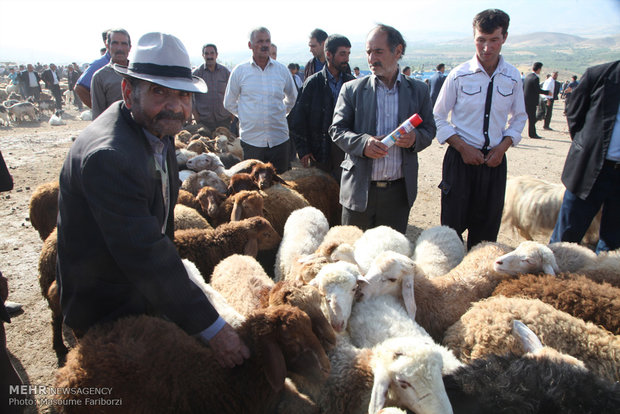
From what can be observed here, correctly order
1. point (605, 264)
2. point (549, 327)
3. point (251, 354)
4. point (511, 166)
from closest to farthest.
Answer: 1. point (251, 354)
2. point (549, 327)
3. point (605, 264)
4. point (511, 166)

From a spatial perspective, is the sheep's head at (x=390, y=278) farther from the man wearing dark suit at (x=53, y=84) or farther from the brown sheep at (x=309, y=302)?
the man wearing dark suit at (x=53, y=84)

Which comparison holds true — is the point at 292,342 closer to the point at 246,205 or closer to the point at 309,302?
the point at 309,302

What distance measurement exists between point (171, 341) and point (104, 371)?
1.11 ft

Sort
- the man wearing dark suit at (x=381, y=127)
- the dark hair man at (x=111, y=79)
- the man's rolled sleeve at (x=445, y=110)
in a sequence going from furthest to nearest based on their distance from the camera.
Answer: the dark hair man at (x=111, y=79), the man's rolled sleeve at (x=445, y=110), the man wearing dark suit at (x=381, y=127)

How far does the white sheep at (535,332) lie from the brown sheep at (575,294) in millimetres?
135

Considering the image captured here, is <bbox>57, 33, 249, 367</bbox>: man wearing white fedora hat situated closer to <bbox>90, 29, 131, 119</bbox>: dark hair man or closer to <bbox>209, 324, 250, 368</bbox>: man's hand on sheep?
<bbox>209, 324, 250, 368</bbox>: man's hand on sheep

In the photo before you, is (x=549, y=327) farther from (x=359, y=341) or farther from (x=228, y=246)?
(x=228, y=246)

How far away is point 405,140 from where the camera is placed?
145 inches

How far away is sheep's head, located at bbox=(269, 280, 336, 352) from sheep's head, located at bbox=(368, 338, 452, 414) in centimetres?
36

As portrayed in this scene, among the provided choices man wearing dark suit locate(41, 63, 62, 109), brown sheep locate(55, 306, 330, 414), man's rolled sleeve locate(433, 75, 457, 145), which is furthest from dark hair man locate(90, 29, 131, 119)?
man wearing dark suit locate(41, 63, 62, 109)

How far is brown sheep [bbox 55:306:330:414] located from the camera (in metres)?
1.89

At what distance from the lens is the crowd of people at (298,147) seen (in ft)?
6.00

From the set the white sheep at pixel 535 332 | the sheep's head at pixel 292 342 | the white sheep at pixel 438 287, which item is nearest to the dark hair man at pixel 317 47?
the white sheep at pixel 438 287

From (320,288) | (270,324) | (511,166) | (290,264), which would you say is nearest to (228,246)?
(290,264)
